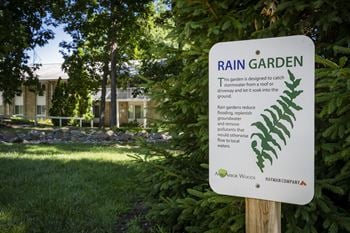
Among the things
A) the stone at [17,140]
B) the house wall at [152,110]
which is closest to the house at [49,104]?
the stone at [17,140]

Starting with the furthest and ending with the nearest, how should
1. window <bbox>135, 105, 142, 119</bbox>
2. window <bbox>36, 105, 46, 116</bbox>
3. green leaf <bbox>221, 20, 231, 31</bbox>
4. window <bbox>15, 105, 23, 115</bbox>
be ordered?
window <bbox>15, 105, 23, 115</bbox> < window <bbox>36, 105, 46, 116</bbox> < window <bbox>135, 105, 142, 119</bbox> < green leaf <bbox>221, 20, 231, 31</bbox>

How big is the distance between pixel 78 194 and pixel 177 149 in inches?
86.3

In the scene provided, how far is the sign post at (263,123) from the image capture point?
2230 millimetres

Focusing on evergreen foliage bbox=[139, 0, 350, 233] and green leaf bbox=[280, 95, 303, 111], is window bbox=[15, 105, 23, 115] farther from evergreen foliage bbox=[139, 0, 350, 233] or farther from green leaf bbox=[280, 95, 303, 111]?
green leaf bbox=[280, 95, 303, 111]

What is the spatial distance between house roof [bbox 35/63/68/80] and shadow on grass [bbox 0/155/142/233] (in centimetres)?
3897

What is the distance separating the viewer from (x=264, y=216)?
239 centimetres

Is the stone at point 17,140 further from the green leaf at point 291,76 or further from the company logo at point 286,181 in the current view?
the green leaf at point 291,76

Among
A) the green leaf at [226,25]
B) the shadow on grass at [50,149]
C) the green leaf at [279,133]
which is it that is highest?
the green leaf at [226,25]

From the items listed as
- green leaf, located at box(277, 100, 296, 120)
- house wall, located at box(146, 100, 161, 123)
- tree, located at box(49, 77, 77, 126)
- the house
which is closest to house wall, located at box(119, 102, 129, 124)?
Answer: the house

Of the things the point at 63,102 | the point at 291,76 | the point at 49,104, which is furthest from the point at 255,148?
the point at 49,104

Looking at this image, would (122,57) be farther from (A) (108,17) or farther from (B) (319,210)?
(B) (319,210)

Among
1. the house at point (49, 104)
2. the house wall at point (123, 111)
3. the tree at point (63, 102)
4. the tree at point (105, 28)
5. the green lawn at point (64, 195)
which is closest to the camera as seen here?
the green lawn at point (64, 195)

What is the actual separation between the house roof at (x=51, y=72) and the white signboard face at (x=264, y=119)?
4559 cm

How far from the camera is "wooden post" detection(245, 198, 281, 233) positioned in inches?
93.3
